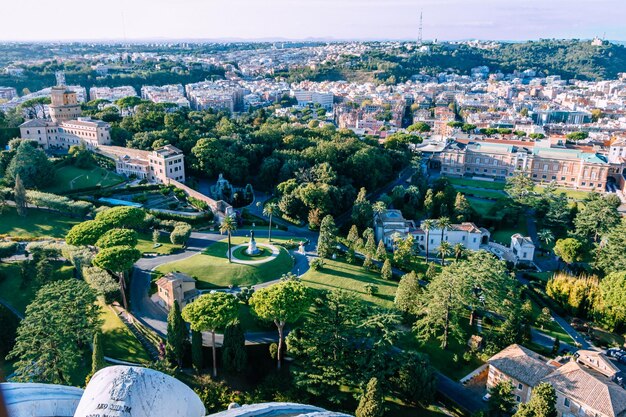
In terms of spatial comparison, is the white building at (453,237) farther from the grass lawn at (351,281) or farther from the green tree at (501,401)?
the green tree at (501,401)

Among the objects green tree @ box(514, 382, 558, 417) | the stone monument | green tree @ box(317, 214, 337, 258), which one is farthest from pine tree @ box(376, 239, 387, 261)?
green tree @ box(514, 382, 558, 417)

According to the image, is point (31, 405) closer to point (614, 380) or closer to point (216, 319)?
point (216, 319)

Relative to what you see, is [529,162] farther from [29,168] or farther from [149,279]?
[29,168]

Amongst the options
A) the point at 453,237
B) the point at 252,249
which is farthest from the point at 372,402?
the point at 453,237

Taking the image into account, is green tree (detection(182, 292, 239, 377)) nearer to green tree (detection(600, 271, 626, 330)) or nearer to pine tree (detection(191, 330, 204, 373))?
pine tree (detection(191, 330, 204, 373))

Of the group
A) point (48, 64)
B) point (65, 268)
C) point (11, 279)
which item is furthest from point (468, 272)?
point (48, 64)

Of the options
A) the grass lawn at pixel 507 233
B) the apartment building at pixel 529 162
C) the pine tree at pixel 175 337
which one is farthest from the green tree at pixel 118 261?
the apartment building at pixel 529 162

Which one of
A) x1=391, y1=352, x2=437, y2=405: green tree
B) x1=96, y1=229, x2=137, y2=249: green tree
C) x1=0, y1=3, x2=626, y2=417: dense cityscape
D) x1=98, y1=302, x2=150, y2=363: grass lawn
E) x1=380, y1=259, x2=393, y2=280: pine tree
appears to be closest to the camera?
x1=0, y1=3, x2=626, y2=417: dense cityscape
